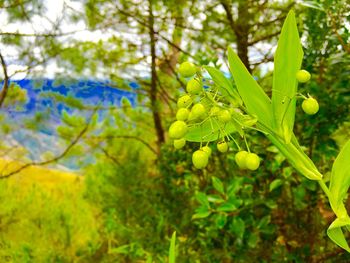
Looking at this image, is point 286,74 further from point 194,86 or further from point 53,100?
point 53,100

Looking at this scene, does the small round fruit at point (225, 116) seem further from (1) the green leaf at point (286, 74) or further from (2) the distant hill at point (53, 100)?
(2) the distant hill at point (53, 100)

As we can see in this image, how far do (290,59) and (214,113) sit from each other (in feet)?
0.16

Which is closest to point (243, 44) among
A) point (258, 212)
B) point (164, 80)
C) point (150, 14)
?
point (150, 14)

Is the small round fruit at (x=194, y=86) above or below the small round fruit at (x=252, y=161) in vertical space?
above

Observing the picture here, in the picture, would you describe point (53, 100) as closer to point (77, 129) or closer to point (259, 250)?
point (77, 129)

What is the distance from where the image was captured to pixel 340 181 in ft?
0.87

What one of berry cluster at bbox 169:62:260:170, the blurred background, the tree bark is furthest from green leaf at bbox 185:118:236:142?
the tree bark

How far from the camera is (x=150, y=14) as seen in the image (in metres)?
1.72

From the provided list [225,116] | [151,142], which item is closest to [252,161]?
[225,116]

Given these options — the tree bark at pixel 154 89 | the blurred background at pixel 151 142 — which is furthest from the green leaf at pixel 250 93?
the tree bark at pixel 154 89

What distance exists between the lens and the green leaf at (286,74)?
0.88ft

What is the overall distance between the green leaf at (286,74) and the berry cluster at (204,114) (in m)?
0.02

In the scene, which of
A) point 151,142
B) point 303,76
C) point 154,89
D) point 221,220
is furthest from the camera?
point 151,142

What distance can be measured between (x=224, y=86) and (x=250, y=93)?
2 centimetres
